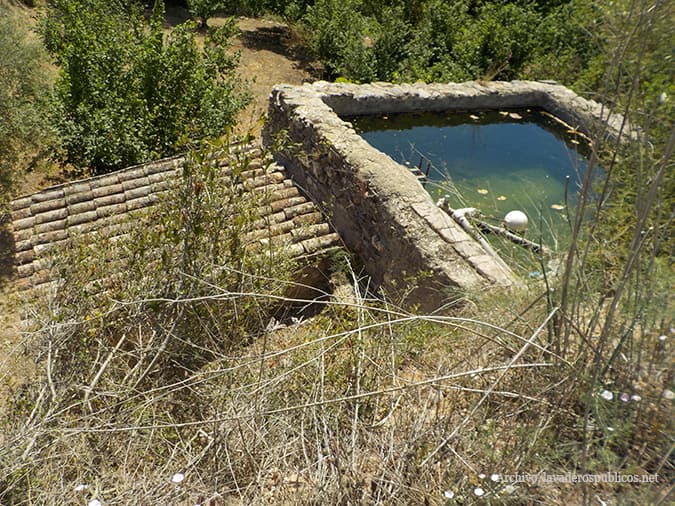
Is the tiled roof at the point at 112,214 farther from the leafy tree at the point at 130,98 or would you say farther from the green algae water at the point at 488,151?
the green algae water at the point at 488,151

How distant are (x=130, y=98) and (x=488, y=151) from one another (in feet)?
16.3

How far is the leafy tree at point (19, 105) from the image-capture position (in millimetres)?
6277

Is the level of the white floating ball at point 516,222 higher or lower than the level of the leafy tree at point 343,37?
lower

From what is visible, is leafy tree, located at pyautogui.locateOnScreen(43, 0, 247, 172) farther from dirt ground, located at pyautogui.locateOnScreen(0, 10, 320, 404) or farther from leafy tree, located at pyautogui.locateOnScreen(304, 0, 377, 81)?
leafy tree, located at pyautogui.locateOnScreen(304, 0, 377, 81)

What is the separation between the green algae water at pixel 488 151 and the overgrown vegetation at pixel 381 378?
9.84 ft

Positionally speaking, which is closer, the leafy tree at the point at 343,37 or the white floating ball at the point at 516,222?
the white floating ball at the point at 516,222

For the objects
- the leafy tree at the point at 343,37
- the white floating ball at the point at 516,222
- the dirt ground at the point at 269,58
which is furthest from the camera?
the dirt ground at the point at 269,58

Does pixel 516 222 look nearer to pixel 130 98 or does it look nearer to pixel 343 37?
pixel 130 98

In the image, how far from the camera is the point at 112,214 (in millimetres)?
4562

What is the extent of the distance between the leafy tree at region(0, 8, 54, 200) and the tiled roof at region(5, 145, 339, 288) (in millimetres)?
1933

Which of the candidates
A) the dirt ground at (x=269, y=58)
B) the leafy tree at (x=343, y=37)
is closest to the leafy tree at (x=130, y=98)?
the dirt ground at (x=269, y=58)

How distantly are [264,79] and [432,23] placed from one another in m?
4.13

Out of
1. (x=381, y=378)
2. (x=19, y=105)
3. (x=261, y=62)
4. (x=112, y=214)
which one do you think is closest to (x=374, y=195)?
(x=381, y=378)

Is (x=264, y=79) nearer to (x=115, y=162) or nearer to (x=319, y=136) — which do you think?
(x=115, y=162)
